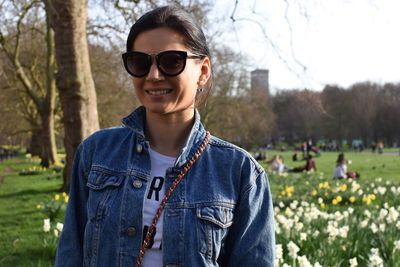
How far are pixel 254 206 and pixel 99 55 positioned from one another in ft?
57.6

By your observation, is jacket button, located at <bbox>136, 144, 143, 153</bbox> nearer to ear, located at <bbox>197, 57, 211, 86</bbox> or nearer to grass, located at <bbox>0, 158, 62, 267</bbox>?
ear, located at <bbox>197, 57, 211, 86</bbox>

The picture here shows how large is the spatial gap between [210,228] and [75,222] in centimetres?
47

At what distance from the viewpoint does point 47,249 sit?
4.60 meters

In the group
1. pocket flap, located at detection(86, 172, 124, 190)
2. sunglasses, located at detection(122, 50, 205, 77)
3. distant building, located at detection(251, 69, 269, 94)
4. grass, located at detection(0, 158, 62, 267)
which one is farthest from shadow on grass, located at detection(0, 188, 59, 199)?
sunglasses, located at detection(122, 50, 205, 77)

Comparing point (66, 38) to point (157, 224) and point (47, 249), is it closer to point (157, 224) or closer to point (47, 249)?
point (47, 249)

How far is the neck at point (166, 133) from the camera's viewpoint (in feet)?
5.43

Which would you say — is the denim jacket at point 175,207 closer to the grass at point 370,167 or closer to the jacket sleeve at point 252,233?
the jacket sleeve at point 252,233

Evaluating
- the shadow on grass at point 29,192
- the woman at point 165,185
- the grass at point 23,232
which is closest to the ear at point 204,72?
the woman at point 165,185

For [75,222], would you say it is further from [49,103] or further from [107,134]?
[49,103]

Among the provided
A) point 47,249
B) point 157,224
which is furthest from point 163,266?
point 47,249

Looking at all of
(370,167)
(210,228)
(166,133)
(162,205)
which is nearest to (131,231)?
(162,205)

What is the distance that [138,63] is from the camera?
1.57 m

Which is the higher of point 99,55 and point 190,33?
point 99,55

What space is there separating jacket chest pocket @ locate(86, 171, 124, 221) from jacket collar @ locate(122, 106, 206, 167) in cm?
18
